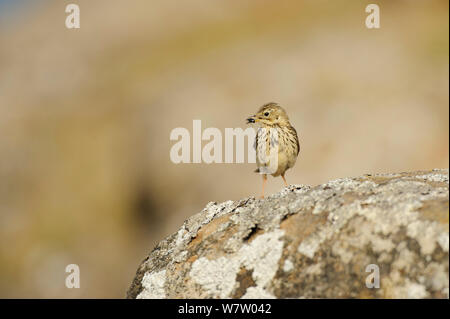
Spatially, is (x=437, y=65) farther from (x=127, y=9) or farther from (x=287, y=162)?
(x=127, y=9)

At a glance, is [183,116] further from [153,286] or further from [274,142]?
[153,286]

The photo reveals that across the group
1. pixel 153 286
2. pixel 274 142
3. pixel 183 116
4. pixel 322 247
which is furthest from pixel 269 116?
pixel 183 116

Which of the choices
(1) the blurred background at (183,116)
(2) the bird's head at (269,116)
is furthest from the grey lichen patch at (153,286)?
(1) the blurred background at (183,116)

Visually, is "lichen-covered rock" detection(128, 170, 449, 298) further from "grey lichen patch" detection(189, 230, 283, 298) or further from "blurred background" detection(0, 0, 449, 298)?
"blurred background" detection(0, 0, 449, 298)

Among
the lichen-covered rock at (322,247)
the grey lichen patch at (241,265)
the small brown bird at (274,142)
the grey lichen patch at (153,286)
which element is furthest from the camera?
the small brown bird at (274,142)

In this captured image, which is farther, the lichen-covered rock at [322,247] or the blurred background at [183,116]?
the blurred background at [183,116]

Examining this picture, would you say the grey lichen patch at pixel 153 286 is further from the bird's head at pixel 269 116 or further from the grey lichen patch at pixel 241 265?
the bird's head at pixel 269 116
